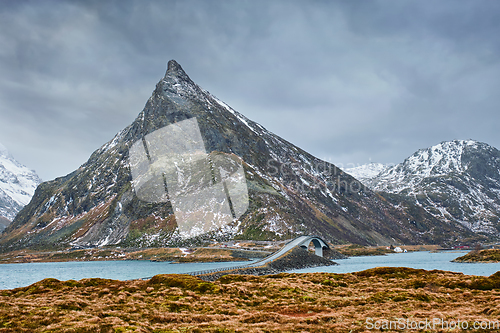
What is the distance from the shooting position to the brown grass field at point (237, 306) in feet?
80.5

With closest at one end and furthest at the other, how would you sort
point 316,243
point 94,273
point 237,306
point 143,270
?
1. point 237,306
2. point 94,273
3. point 143,270
4. point 316,243

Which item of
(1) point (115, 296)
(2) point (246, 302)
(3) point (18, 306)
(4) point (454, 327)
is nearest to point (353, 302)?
(2) point (246, 302)

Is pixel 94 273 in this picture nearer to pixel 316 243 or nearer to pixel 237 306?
pixel 237 306

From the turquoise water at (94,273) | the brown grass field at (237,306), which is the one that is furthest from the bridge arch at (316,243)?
the brown grass field at (237,306)

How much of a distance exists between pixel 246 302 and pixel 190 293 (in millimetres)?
7361

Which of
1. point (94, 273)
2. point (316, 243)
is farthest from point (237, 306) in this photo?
point (316, 243)

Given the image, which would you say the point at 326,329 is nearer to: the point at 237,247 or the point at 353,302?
the point at 353,302

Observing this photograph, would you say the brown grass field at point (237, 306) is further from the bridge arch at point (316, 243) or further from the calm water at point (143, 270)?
the bridge arch at point (316, 243)

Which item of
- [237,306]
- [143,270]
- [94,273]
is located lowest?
[143,270]

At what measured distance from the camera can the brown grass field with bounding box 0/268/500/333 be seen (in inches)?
966

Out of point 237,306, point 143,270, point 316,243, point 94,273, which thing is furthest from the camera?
point 316,243

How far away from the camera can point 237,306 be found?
3584 cm

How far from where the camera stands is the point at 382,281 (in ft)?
183

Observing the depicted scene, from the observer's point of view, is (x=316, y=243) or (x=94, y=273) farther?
(x=316, y=243)
